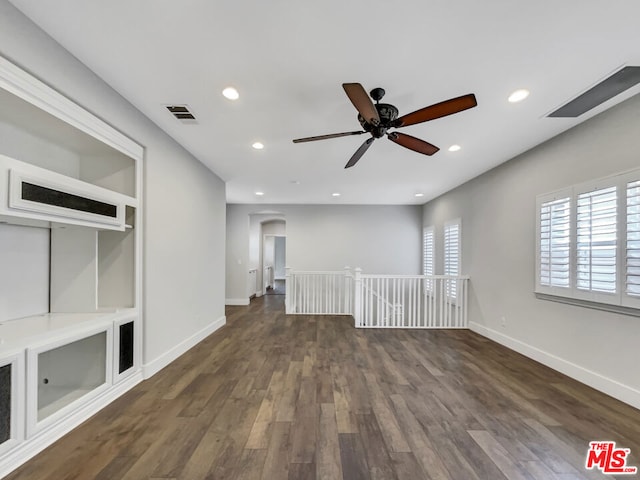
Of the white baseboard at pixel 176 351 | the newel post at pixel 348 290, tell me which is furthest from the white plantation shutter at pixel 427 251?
the white baseboard at pixel 176 351

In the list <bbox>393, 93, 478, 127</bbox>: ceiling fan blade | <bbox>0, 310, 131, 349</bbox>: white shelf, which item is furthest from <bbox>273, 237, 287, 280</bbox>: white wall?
<bbox>393, 93, 478, 127</bbox>: ceiling fan blade

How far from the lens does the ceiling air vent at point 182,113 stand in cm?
275

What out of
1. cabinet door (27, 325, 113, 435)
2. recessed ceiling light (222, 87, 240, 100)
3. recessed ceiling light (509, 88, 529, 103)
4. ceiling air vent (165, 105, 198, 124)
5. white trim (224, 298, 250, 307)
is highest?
recessed ceiling light (509, 88, 529, 103)

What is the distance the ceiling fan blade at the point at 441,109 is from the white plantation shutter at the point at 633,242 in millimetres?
1746

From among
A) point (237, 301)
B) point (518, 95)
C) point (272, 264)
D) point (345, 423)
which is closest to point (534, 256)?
point (518, 95)

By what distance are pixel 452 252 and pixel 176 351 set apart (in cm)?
527

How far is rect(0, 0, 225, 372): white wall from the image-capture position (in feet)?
6.17

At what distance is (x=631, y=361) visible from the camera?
2537mm

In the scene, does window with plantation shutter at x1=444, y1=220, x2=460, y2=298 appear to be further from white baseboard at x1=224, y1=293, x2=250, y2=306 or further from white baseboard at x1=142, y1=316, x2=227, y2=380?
white baseboard at x1=224, y1=293, x2=250, y2=306

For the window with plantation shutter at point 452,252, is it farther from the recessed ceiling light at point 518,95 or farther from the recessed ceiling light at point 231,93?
Answer: the recessed ceiling light at point 231,93

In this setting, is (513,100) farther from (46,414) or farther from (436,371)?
(46,414)

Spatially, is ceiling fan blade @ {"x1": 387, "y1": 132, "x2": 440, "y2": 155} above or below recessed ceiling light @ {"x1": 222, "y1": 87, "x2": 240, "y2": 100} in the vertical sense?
below
